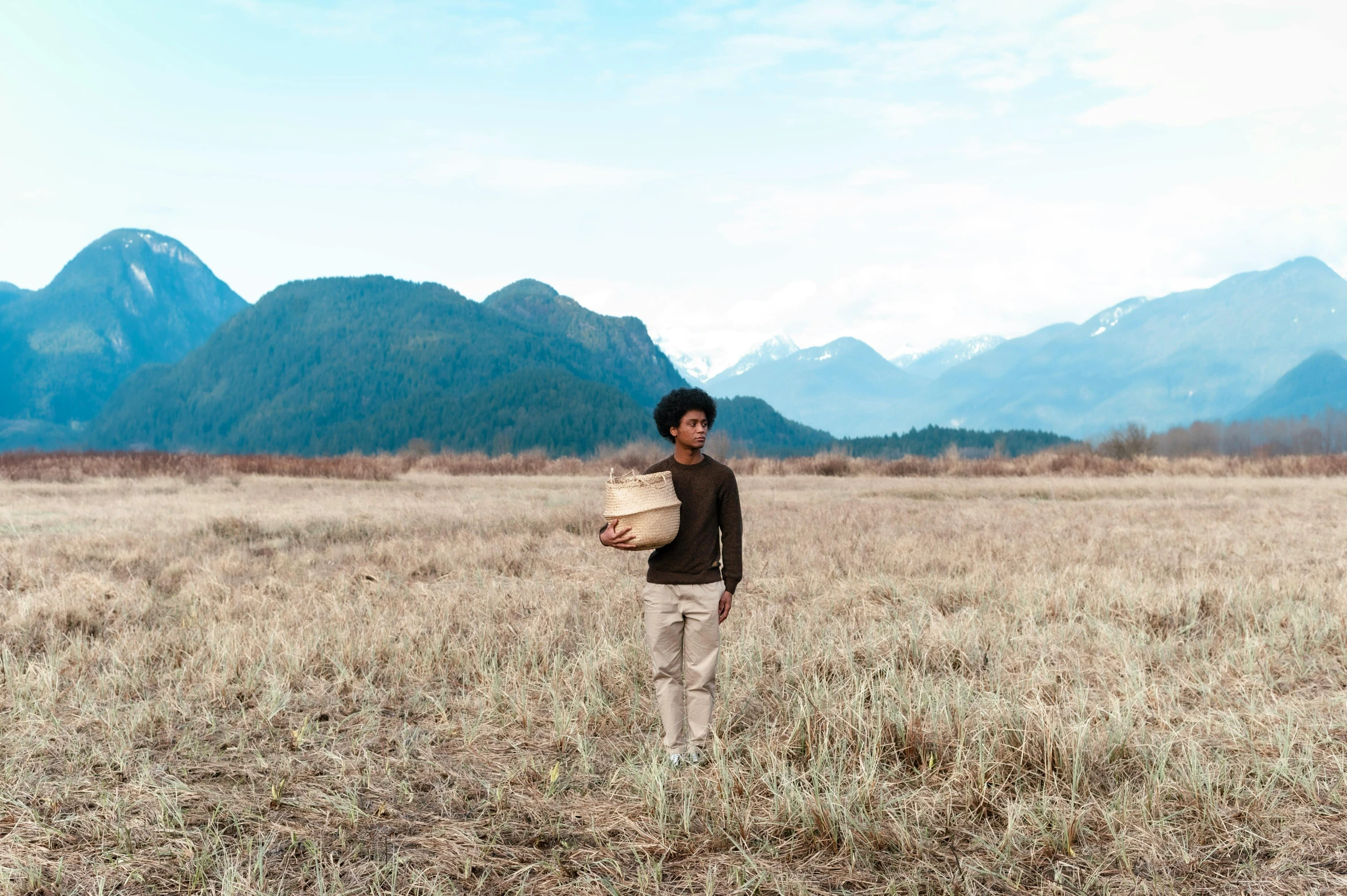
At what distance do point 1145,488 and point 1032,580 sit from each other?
20902mm

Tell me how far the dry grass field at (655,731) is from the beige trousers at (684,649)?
10.2 inches

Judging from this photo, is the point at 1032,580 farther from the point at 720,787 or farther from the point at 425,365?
the point at 425,365

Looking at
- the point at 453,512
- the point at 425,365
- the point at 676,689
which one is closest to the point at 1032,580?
the point at 676,689

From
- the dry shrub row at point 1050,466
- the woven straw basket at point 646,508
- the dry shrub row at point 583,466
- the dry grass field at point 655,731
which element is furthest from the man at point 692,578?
the dry shrub row at point 1050,466

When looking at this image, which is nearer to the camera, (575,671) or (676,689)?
(676,689)

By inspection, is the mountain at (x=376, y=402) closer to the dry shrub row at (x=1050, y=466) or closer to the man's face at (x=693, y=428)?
the dry shrub row at (x=1050, y=466)

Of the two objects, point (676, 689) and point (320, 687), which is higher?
point (676, 689)

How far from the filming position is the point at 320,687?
20.5 feet

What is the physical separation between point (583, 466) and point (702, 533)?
1739 inches

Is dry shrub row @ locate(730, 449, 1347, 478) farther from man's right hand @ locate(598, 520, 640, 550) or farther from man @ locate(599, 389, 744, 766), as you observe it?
man's right hand @ locate(598, 520, 640, 550)

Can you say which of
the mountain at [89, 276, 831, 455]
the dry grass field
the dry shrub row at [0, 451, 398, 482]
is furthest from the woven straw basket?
the mountain at [89, 276, 831, 455]

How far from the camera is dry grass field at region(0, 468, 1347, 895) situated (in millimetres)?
3771

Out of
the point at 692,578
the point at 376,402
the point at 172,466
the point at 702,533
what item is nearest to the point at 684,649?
the point at 692,578

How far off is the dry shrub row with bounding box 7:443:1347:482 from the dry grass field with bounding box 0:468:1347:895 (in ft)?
76.8
